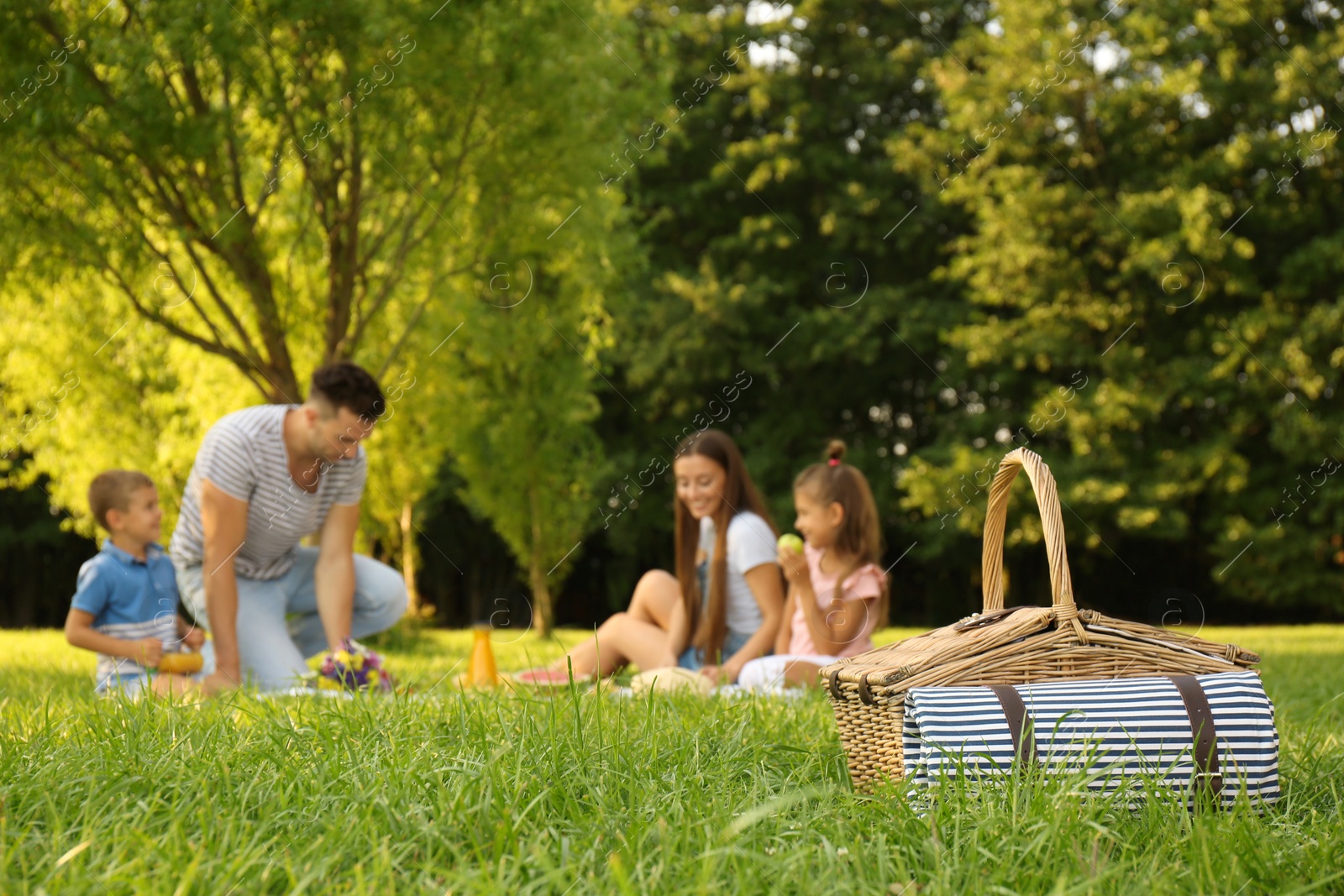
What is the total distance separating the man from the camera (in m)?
4.95

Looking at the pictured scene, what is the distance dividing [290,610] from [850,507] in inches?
113

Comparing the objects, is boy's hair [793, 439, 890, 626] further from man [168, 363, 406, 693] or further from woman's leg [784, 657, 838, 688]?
man [168, 363, 406, 693]

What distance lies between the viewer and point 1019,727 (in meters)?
2.08

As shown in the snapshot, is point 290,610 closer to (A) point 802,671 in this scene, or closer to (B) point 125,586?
(B) point 125,586

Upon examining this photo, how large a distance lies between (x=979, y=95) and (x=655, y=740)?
57.8 ft

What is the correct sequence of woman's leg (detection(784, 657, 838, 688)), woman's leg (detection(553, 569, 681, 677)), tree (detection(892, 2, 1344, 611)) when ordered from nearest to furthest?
woman's leg (detection(784, 657, 838, 688)) → woman's leg (detection(553, 569, 681, 677)) → tree (detection(892, 2, 1344, 611))

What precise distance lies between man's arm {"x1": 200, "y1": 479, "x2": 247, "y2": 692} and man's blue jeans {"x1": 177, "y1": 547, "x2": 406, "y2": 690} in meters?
0.11

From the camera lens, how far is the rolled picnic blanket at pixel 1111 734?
2.06m

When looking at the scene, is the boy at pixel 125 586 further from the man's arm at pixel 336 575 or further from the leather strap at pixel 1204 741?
the leather strap at pixel 1204 741

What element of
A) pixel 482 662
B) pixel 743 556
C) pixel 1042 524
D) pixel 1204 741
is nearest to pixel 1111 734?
pixel 1204 741

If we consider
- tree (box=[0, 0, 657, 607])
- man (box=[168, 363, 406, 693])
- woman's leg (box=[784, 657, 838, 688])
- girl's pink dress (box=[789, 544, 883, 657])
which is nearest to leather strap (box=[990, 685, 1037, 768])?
woman's leg (box=[784, 657, 838, 688])

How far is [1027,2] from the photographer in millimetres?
17750

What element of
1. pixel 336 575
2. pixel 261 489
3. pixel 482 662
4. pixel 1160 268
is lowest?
pixel 482 662

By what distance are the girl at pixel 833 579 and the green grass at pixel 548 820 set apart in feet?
7.23
